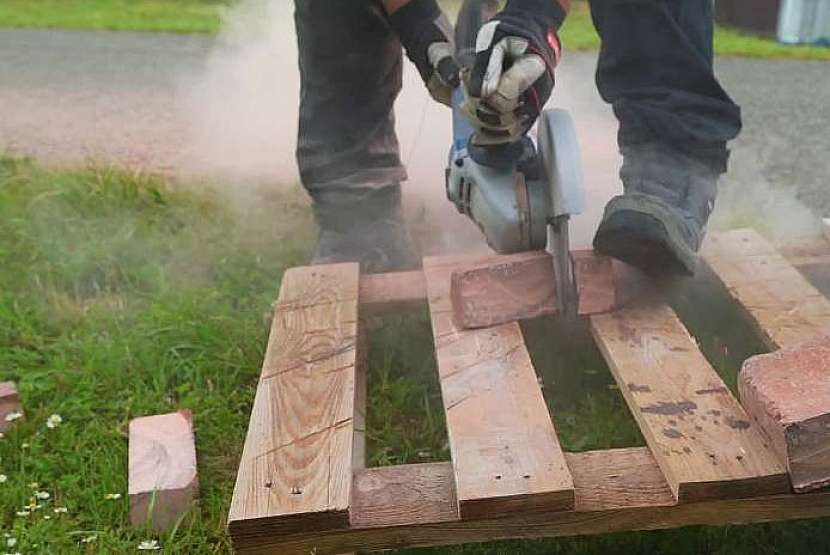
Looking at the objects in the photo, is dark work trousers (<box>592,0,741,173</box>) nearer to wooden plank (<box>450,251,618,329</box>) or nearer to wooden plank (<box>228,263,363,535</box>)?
wooden plank (<box>450,251,618,329</box>)

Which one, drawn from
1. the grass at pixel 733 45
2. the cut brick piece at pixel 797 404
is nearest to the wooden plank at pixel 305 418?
the cut brick piece at pixel 797 404

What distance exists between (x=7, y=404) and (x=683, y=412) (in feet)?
3.43

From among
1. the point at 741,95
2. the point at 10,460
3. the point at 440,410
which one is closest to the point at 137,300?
the point at 10,460

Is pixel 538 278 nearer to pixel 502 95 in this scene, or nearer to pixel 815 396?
pixel 502 95

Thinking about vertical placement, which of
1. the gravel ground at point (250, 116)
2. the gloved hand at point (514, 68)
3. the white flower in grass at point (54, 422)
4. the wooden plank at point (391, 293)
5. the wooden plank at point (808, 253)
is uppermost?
the gloved hand at point (514, 68)

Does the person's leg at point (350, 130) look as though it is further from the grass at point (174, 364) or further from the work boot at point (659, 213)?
the work boot at point (659, 213)

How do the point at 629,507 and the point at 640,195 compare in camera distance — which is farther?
the point at 640,195

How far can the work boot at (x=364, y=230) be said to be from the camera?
198 centimetres

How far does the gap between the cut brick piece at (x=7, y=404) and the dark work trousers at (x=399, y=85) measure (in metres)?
0.73

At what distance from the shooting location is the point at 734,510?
110 cm

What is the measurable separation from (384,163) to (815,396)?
1.23 meters

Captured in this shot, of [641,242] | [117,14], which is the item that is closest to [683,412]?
[641,242]

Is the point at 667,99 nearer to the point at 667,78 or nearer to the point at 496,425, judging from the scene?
the point at 667,78

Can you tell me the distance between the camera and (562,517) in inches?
43.1
